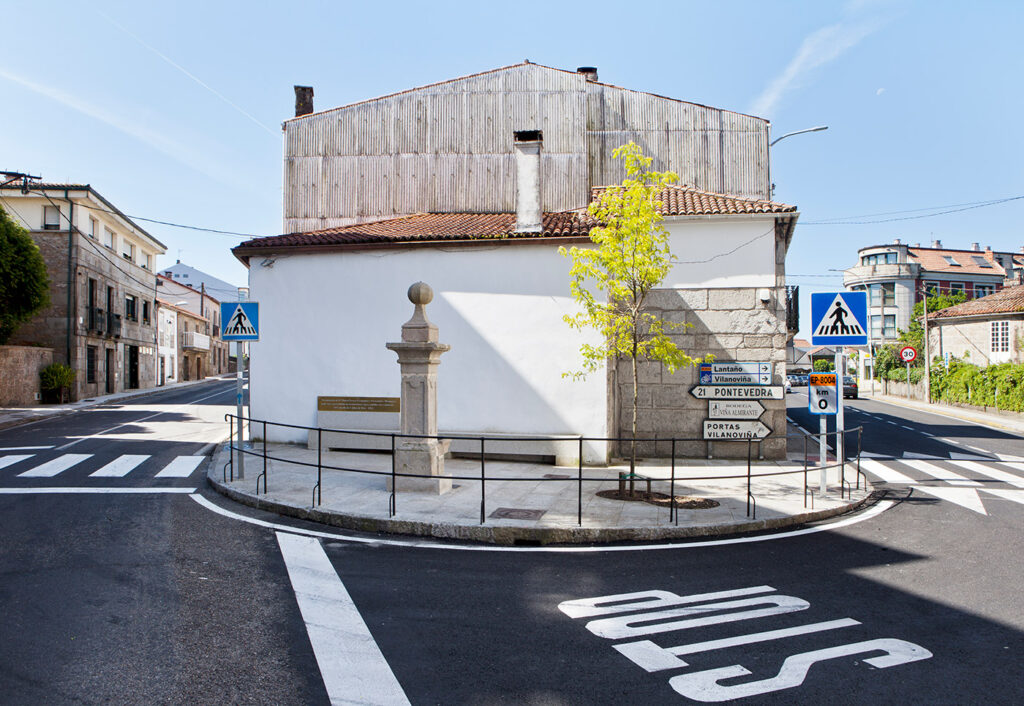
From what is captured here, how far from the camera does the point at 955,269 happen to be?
63.8 m

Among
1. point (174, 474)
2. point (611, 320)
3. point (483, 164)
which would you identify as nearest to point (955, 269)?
point (483, 164)

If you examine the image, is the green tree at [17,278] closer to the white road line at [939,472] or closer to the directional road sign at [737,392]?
the directional road sign at [737,392]

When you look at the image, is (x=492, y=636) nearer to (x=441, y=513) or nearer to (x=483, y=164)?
(x=441, y=513)

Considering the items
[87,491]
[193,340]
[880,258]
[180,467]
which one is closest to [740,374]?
[180,467]

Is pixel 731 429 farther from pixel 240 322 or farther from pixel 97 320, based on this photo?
pixel 97 320

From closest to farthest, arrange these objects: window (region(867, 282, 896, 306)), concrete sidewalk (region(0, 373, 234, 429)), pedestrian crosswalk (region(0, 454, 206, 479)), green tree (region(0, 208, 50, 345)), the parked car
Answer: pedestrian crosswalk (region(0, 454, 206, 479)), concrete sidewalk (region(0, 373, 234, 429)), green tree (region(0, 208, 50, 345)), the parked car, window (region(867, 282, 896, 306))

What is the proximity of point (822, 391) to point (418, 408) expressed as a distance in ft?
20.8

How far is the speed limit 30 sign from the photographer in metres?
9.59

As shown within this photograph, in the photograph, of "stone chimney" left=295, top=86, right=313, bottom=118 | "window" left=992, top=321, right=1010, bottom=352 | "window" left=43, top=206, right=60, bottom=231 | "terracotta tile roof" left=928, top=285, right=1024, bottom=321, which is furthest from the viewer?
"window" left=992, top=321, right=1010, bottom=352

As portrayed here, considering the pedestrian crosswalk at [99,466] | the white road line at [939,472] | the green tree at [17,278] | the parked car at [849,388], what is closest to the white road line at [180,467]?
the pedestrian crosswalk at [99,466]

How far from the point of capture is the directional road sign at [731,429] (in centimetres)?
1288

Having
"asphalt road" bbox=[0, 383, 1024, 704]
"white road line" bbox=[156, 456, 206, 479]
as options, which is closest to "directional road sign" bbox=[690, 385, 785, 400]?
"asphalt road" bbox=[0, 383, 1024, 704]

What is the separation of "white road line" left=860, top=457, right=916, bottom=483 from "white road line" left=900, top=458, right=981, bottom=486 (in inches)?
21.4

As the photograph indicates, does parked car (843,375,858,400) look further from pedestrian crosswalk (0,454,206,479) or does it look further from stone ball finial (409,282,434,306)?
pedestrian crosswalk (0,454,206,479)
